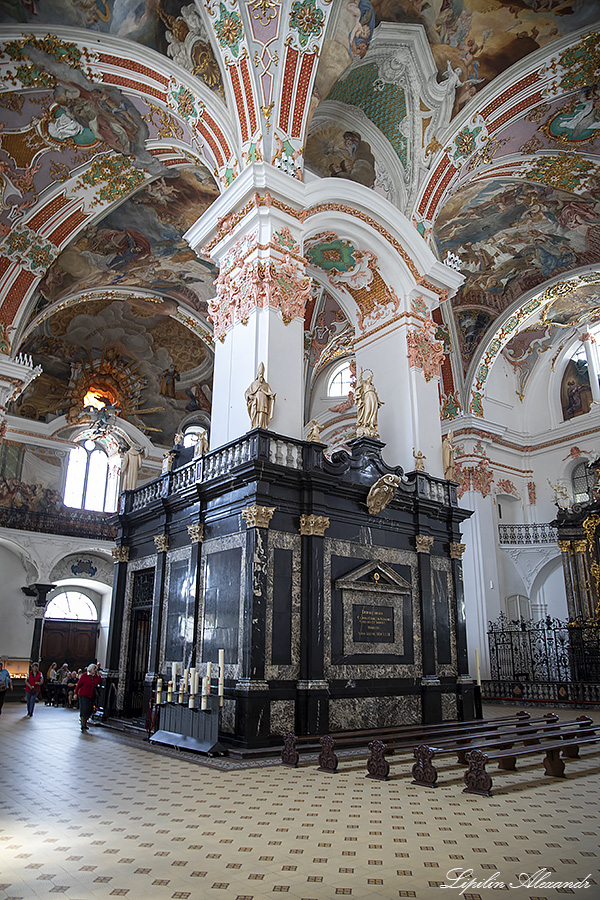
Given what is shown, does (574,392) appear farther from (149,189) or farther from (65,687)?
(65,687)

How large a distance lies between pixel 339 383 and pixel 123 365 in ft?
26.2

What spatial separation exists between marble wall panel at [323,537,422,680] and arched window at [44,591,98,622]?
51.6 ft

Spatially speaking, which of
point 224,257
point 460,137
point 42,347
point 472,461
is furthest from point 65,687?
point 460,137

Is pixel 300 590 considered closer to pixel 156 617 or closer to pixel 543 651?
pixel 156 617

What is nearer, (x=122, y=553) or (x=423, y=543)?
(x=423, y=543)

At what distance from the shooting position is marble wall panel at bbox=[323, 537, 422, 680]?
10.1 metres

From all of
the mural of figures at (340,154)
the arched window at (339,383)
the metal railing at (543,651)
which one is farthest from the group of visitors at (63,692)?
the mural of figures at (340,154)

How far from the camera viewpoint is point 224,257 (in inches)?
511

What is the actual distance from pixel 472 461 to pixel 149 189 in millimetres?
12694

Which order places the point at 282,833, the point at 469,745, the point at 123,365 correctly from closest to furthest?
the point at 282,833 → the point at 469,745 → the point at 123,365

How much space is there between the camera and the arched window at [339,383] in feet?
76.0

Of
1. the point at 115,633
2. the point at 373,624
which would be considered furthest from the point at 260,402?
the point at 115,633

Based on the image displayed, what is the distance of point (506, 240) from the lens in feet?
62.0

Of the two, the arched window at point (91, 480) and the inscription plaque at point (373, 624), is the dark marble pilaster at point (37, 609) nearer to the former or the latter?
the arched window at point (91, 480)
